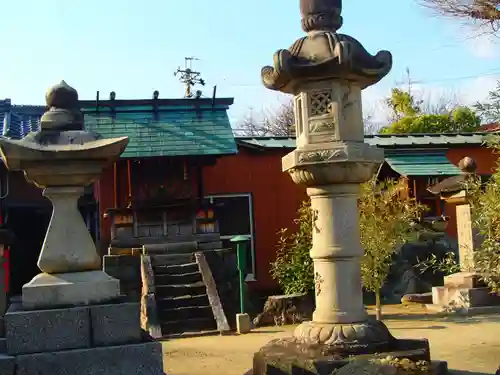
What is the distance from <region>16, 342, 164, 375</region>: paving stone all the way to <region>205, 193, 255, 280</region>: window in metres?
10.9

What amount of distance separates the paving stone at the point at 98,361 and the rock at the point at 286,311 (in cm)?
719

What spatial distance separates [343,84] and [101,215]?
10.8 m

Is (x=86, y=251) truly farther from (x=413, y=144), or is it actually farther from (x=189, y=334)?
(x=413, y=144)

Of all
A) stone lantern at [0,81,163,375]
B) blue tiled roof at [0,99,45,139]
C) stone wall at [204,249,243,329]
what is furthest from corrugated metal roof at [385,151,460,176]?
stone lantern at [0,81,163,375]

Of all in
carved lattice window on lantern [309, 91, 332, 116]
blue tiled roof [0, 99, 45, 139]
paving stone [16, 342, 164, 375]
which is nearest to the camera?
paving stone [16, 342, 164, 375]

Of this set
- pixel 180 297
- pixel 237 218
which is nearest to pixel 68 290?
pixel 180 297

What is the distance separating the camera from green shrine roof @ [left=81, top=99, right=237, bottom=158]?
14008mm

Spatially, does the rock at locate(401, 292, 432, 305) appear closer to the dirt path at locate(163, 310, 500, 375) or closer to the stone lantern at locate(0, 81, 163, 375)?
the dirt path at locate(163, 310, 500, 375)

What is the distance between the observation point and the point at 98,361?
4730mm

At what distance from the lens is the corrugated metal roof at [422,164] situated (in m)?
16.3

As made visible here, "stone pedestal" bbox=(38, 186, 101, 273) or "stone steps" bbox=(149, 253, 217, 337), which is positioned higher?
"stone pedestal" bbox=(38, 186, 101, 273)

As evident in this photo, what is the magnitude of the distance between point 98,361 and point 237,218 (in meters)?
11.6

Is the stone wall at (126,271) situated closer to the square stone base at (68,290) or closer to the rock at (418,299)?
the rock at (418,299)

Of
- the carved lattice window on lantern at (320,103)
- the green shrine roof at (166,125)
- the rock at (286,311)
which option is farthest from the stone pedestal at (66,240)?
the green shrine roof at (166,125)
